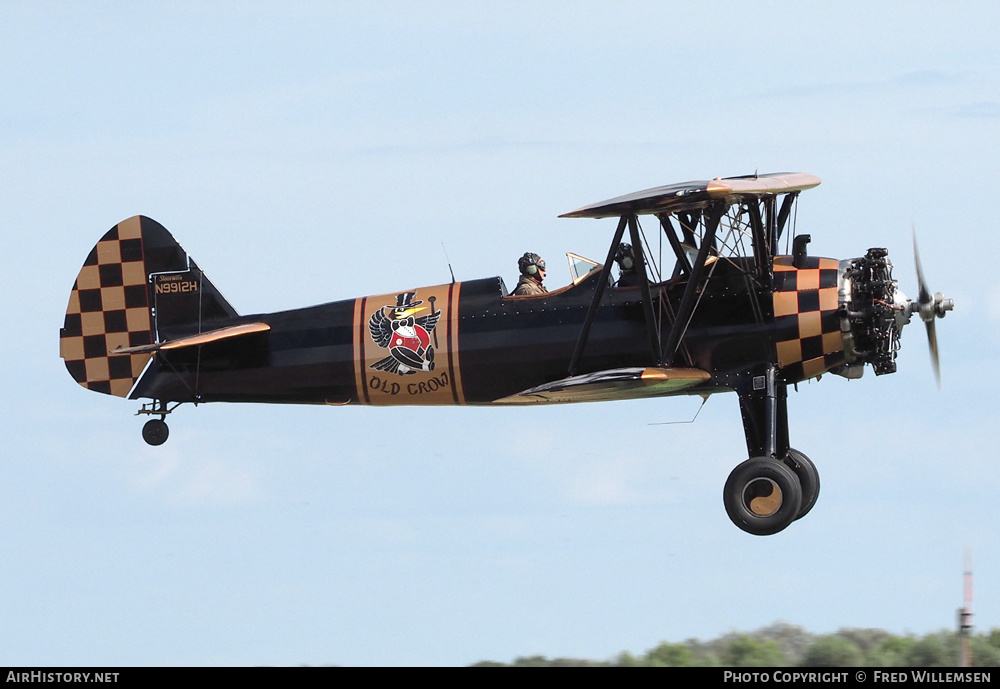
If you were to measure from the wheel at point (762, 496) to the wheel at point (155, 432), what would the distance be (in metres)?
5.98

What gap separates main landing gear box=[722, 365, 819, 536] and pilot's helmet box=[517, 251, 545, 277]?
2241 millimetres

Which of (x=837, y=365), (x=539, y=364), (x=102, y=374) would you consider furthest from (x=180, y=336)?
(x=837, y=365)

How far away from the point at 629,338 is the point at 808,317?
5.23 feet

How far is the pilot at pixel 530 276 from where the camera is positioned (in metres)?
15.9

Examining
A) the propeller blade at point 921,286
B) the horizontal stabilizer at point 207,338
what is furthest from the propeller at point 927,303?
the horizontal stabilizer at point 207,338

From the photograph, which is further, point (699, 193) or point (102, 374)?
point (102, 374)

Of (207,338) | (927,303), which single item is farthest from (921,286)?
(207,338)

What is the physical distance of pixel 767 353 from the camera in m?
15.0

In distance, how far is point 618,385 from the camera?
47.5 feet

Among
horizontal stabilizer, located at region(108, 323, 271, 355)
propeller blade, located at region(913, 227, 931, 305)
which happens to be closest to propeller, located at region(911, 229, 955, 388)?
propeller blade, located at region(913, 227, 931, 305)

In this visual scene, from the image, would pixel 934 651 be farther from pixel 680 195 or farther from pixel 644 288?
pixel 680 195

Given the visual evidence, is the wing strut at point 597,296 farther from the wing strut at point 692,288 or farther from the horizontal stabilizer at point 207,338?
the horizontal stabilizer at point 207,338
